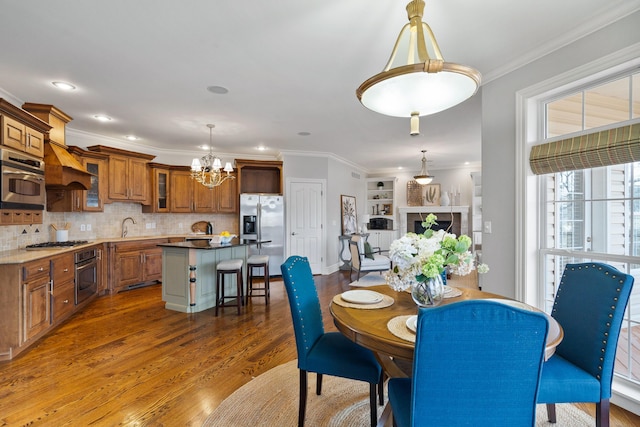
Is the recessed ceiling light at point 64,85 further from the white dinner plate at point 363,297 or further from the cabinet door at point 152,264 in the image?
the white dinner plate at point 363,297

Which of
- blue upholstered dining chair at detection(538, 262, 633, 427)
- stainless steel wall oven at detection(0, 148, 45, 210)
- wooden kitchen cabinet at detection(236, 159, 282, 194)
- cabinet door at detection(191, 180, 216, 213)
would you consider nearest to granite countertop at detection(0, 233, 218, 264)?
stainless steel wall oven at detection(0, 148, 45, 210)

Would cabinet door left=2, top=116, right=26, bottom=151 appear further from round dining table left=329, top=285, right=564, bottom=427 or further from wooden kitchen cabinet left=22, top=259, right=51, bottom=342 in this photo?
round dining table left=329, top=285, right=564, bottom=427

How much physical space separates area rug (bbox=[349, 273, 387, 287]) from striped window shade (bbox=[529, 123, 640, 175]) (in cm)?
364

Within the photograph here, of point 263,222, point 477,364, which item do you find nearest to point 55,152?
point 263,222

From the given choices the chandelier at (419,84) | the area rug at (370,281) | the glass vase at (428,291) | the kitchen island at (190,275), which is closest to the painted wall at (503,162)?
the chandelier at (419,84)

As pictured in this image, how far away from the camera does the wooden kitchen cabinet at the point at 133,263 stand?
481 cm

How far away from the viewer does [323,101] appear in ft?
12.1

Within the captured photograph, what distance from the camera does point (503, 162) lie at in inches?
109

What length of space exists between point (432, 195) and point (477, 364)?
308 inches

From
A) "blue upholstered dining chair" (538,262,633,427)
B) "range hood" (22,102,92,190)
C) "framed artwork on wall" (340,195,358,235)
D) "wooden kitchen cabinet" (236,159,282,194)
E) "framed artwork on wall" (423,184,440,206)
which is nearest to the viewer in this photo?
"blue upholstered dining chair" (538,262,633,427)

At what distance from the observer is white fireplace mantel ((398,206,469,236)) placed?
7832mm

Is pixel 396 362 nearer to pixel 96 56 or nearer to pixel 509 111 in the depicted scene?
pixel 509 111

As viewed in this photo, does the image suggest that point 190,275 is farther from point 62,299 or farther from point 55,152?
point 55,152

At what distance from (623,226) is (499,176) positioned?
94cm
